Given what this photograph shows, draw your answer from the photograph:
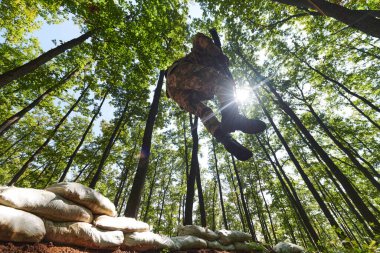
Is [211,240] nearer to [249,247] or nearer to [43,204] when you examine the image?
[249,247]

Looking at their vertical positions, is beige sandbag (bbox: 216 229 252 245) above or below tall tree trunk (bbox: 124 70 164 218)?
below

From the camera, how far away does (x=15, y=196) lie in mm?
2850

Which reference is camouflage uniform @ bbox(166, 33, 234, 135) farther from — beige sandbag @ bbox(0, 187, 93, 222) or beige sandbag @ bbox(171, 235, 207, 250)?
beige sandbag @ bbox(171, 235, 207, 250)

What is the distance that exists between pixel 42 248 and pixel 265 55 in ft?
49.8

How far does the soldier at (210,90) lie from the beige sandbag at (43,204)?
302cm

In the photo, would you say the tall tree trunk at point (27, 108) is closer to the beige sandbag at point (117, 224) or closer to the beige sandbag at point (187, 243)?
the beige sandbag at point (117, 224)

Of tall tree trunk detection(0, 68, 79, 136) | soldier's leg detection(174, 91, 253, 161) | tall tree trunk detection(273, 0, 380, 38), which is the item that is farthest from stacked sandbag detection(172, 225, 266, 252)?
tall tree trunk detection(0, 68, 79, 136)

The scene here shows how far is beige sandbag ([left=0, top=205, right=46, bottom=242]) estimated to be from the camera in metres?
2.49

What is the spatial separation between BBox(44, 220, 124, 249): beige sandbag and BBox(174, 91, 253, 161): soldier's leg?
2849 millimetres

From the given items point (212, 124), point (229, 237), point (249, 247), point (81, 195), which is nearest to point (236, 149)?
point (212, 124)

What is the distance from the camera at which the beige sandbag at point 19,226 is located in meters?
2.49

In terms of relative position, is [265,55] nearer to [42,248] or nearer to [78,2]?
[78,2]

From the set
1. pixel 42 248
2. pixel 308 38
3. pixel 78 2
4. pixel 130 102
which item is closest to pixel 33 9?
pixel 78 2

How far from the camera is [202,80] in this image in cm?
441
